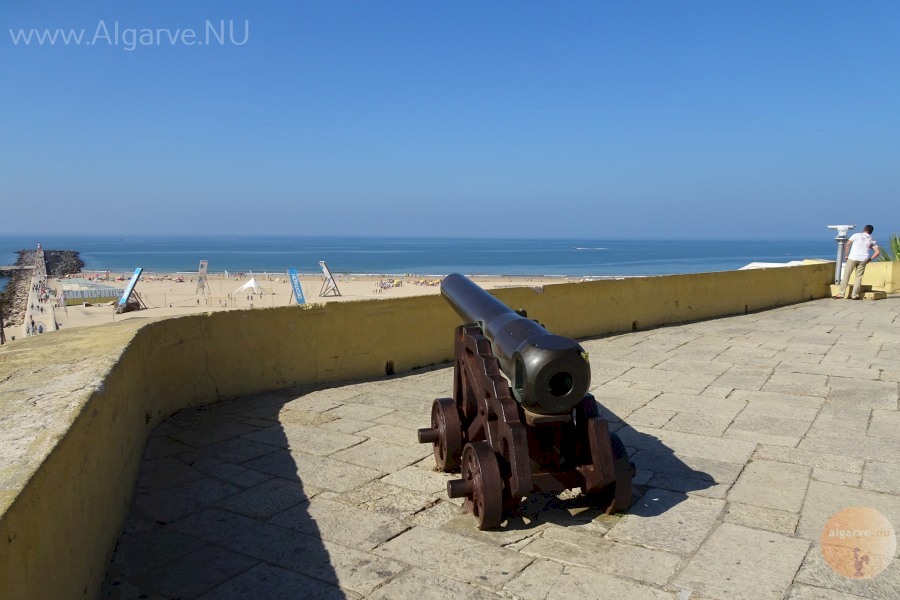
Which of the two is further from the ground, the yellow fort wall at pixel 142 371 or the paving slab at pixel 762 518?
the yellow fort wall at pixel 142 371

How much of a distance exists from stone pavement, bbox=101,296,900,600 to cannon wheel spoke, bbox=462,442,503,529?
0.32ft

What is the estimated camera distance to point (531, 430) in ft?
9.98

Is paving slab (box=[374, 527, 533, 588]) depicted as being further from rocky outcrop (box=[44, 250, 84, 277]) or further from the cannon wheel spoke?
rocky outcrop (box=[44, 250, 84, 277])

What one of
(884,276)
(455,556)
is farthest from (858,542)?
(884,276)

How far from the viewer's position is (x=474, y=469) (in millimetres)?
2982

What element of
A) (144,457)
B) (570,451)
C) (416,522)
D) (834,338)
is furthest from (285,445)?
(834,338)

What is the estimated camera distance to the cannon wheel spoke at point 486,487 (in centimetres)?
286

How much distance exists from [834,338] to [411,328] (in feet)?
17.5

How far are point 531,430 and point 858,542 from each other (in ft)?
4.72

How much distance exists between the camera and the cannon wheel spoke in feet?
9.37

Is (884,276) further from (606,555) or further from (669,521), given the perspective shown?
(606,555)

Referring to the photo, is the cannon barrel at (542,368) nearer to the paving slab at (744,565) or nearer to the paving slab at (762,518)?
the paving slab at (744,565)

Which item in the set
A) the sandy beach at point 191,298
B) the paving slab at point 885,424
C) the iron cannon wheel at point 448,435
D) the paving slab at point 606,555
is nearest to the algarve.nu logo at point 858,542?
the paving slab at point 606,555

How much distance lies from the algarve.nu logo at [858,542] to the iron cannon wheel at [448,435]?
1.75 m
